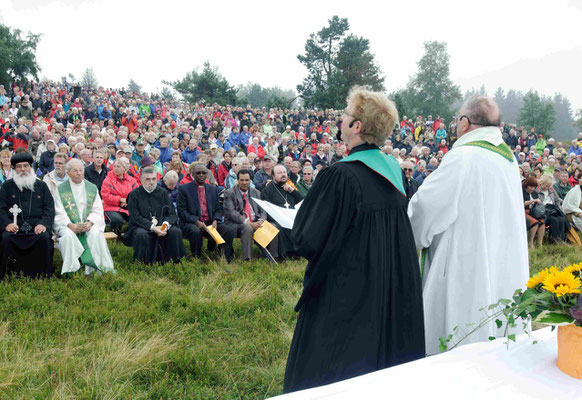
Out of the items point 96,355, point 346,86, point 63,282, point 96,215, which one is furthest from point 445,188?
point 346,86

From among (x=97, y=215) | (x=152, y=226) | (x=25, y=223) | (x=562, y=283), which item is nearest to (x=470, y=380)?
(x=562, y=283)

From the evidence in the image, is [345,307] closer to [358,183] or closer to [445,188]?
[358,183]

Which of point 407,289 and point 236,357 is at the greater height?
point 407,289

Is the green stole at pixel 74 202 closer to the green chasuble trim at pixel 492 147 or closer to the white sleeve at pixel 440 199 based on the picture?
the white sleeve at pixel 440 199

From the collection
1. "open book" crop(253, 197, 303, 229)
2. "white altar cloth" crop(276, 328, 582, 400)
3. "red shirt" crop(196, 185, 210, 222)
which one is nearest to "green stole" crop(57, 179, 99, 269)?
"red shirt" crop(196, 185, 210, 222)

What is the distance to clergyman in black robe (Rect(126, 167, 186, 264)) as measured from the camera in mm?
6770

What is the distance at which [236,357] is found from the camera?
396 centimetres

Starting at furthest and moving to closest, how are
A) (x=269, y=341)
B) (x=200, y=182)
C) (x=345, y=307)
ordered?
(x=200, y=182), (x=269, y=341), (x=345, y=307)

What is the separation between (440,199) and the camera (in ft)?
9.37

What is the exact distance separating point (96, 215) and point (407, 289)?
546cm

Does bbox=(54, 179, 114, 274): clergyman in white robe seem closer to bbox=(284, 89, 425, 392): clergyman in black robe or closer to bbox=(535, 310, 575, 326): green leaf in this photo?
bbox=(284, 89, 425, 392): clergyman in black robe

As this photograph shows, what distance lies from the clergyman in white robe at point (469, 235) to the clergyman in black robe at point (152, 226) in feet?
15.4

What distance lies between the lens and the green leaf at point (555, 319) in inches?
64.5

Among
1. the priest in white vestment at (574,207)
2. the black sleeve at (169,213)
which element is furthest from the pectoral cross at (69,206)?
the priest in white vestment at (574,207)
